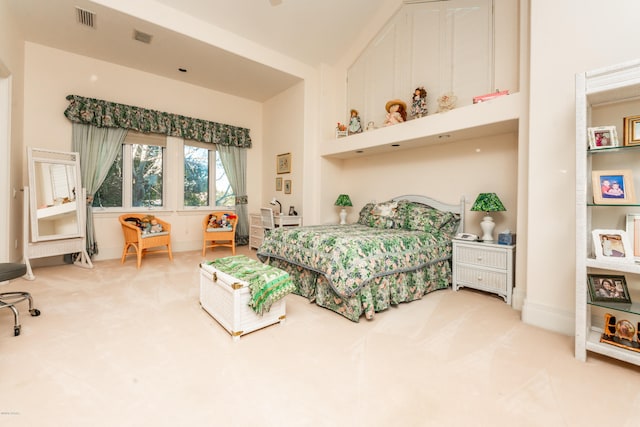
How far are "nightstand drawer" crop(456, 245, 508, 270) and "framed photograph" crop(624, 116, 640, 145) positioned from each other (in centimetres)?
135

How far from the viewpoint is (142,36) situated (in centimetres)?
374

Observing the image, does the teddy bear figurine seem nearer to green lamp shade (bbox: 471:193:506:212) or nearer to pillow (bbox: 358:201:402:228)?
pillow (bbox: 358:201:402:228)

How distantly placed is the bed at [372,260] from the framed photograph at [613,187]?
1478 millimetres

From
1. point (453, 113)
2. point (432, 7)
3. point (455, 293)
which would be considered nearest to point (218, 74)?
point (432, 7)

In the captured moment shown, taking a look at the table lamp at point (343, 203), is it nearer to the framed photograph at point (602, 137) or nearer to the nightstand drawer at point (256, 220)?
the nightstand drawer at point (256, 220)

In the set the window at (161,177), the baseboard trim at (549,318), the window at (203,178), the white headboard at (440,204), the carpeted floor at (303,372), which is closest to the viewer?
the carpeted floor at (303,372)

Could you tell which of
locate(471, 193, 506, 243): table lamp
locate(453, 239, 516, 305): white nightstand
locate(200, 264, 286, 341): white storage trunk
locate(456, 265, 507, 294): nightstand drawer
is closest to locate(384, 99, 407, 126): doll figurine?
locate(471, 193, 506, 243): table lamp

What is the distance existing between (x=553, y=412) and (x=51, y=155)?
5.96 m

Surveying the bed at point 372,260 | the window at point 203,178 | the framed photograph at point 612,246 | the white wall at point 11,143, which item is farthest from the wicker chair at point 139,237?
the framed photograph at point 612,246

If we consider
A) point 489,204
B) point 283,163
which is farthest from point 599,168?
point 283,163

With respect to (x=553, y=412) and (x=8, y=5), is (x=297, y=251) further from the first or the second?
(x=8, y=5)

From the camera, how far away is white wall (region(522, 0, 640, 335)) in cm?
207

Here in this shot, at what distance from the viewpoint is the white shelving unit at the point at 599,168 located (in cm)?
174

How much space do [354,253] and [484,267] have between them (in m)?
1.59
